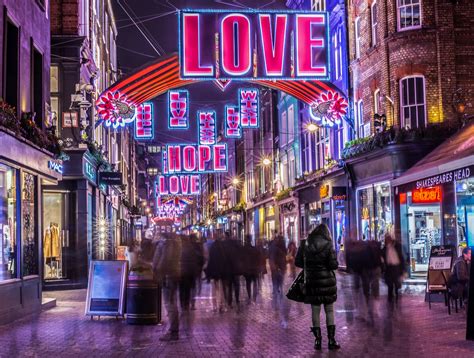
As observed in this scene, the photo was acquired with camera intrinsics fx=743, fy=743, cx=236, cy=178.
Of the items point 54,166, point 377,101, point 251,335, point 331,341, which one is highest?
point 377,101

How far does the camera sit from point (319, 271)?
11.6 m

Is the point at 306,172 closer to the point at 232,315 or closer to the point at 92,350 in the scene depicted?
the point at 232,315

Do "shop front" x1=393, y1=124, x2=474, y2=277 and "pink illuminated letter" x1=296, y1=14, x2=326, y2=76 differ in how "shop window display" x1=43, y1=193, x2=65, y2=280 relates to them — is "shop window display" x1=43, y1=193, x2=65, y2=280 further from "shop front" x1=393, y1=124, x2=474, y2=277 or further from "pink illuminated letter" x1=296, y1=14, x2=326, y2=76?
"shop front" x1=393, y1=124, x2=474, y2=277

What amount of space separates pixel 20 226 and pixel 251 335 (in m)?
7.05

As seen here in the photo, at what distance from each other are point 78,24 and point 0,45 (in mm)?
11484

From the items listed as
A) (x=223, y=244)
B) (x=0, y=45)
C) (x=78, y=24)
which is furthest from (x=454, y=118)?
(x=0, y=45)

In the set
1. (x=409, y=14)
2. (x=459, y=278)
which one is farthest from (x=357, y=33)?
(x=459, y=278)

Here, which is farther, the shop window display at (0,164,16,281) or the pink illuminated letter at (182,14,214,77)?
the pink illuminated letter at (182,14,214,77)

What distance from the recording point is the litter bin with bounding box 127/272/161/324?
49.4 ft

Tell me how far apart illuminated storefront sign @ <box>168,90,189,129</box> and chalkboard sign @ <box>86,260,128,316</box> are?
19280mm

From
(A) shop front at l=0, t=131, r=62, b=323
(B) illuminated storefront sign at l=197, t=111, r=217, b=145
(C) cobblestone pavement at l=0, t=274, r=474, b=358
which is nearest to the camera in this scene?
(C) cobblestone pavement at l=0, t=274, r=474, b=358

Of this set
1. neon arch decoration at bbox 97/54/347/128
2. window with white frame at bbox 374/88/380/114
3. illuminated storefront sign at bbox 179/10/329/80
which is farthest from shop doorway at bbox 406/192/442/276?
illuminated storefront sign at bbox 179/10/329/80

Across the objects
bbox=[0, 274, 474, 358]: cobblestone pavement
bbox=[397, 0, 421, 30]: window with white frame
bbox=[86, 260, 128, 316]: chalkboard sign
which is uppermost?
bbox=[397, 0, 421, 30]: window with white frame

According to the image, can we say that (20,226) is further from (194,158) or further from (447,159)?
(194,158)
